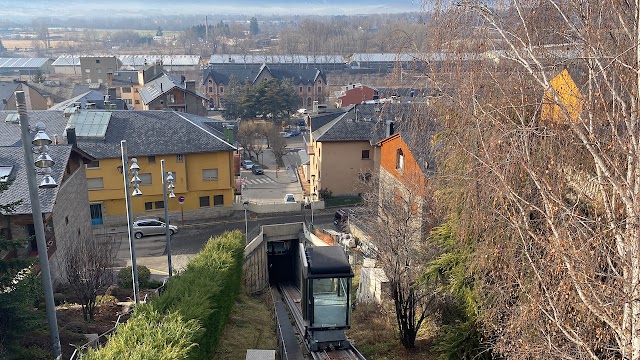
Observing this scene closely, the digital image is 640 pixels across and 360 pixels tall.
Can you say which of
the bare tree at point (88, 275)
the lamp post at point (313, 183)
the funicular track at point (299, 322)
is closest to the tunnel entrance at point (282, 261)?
the funicular track at point (299, 322)

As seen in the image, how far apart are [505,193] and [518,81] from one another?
2062 mm

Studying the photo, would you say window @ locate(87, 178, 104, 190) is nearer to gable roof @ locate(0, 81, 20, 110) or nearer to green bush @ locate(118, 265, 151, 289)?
green bush @ locate(118, 265, 151, 289)

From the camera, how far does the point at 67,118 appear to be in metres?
36.9

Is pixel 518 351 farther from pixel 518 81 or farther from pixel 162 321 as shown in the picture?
pixel 162 321

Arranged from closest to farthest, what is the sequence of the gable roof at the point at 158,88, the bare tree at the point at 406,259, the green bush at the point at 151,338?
the green bush at the point at 151,338 < the bare tree at the point at 406,259 < the gable roof at the point at 158,88

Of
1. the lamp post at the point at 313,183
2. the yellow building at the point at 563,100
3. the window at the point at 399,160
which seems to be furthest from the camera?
the lamp post at the point at 313,183

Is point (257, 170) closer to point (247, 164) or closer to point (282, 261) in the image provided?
point (247, 164)

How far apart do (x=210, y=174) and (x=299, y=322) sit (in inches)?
770

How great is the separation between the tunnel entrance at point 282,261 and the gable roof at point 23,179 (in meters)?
14.4

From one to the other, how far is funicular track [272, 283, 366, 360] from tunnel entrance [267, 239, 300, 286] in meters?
1.54

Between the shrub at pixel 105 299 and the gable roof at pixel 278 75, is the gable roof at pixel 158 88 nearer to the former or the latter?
the gable roof at pixel 278 75

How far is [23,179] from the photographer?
21594mm

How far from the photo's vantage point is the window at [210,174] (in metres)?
38.2

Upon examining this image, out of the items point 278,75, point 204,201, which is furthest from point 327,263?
point 278,75
